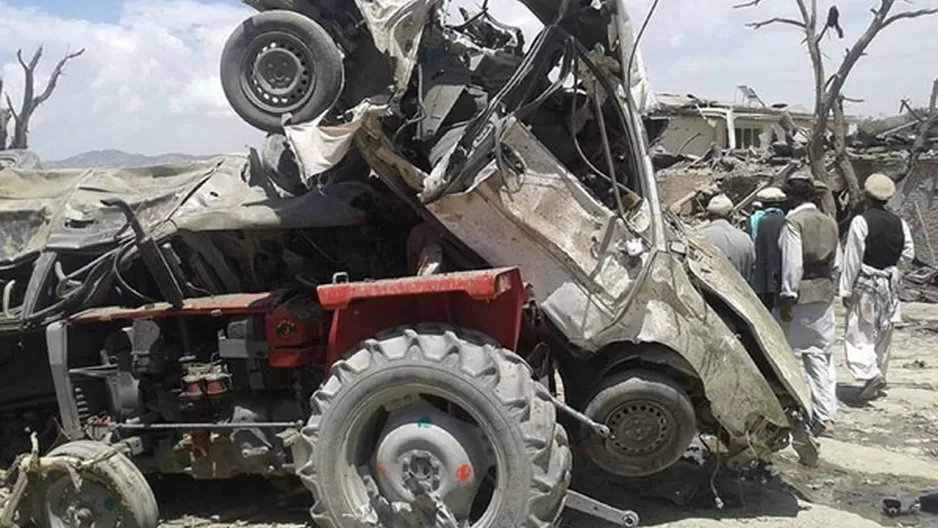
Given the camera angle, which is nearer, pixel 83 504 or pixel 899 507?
pixel 83 504

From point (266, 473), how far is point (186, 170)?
2.15 meters

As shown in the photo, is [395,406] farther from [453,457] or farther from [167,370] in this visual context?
[167,370]

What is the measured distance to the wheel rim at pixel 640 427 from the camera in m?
5.21

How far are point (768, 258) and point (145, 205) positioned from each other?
440cm

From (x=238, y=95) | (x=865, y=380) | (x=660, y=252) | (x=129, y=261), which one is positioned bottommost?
(x=865, y=380)

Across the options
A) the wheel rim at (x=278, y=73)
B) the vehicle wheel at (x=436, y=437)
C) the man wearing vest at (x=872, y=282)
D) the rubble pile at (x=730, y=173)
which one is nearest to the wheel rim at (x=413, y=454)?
the vehicle wheel at (x=436, y=437)

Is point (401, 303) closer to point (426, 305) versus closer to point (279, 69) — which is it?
point (426, 305)

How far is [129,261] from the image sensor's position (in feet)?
19.1

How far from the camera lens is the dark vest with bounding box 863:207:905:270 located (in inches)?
341

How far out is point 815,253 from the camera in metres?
7.52

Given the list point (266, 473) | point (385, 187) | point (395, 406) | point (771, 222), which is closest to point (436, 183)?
point (385, 187)

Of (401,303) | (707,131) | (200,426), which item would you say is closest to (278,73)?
(401,303)

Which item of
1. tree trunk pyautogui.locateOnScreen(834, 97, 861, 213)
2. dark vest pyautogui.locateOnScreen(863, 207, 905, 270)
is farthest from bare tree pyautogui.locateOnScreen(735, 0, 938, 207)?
dark vest pyautogui.locateOnScreen(863, 207, 905, 270)

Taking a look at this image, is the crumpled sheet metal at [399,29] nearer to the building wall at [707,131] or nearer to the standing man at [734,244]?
the standing man at [734,244]
